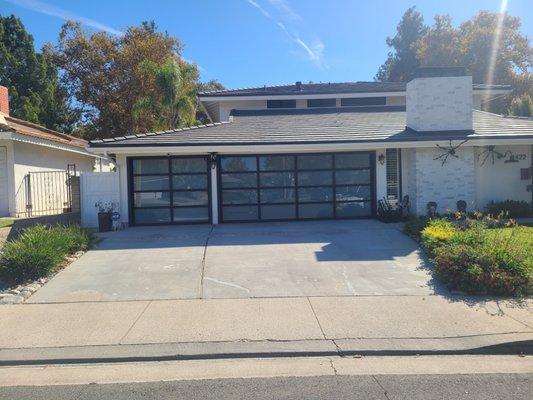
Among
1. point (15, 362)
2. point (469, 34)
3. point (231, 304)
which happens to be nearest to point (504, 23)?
point (469, 34)

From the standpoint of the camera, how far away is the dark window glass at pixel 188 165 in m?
16.0

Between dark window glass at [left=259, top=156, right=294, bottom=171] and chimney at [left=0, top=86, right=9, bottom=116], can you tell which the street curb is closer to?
dark window glass at [left=259, top=156, right=294, bottom=171]

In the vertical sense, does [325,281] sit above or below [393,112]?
below

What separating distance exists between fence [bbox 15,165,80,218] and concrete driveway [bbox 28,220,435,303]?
4.54 m

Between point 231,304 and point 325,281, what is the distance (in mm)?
2063

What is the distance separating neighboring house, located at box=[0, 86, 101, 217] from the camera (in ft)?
58.6

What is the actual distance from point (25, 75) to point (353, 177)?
25593mm

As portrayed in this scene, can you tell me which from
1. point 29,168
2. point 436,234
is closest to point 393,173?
point 436,234

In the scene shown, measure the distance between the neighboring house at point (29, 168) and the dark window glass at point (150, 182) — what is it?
5143 millimetres

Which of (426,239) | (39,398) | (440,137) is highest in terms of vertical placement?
(440,137)

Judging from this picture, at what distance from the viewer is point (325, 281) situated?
9.01 meters

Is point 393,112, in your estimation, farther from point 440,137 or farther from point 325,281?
point 325,281

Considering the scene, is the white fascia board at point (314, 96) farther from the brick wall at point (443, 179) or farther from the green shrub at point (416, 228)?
the green shrub at point (416, 228)

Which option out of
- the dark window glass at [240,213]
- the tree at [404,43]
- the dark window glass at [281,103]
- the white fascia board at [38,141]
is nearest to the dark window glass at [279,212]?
the dark window glass at [240,213]
